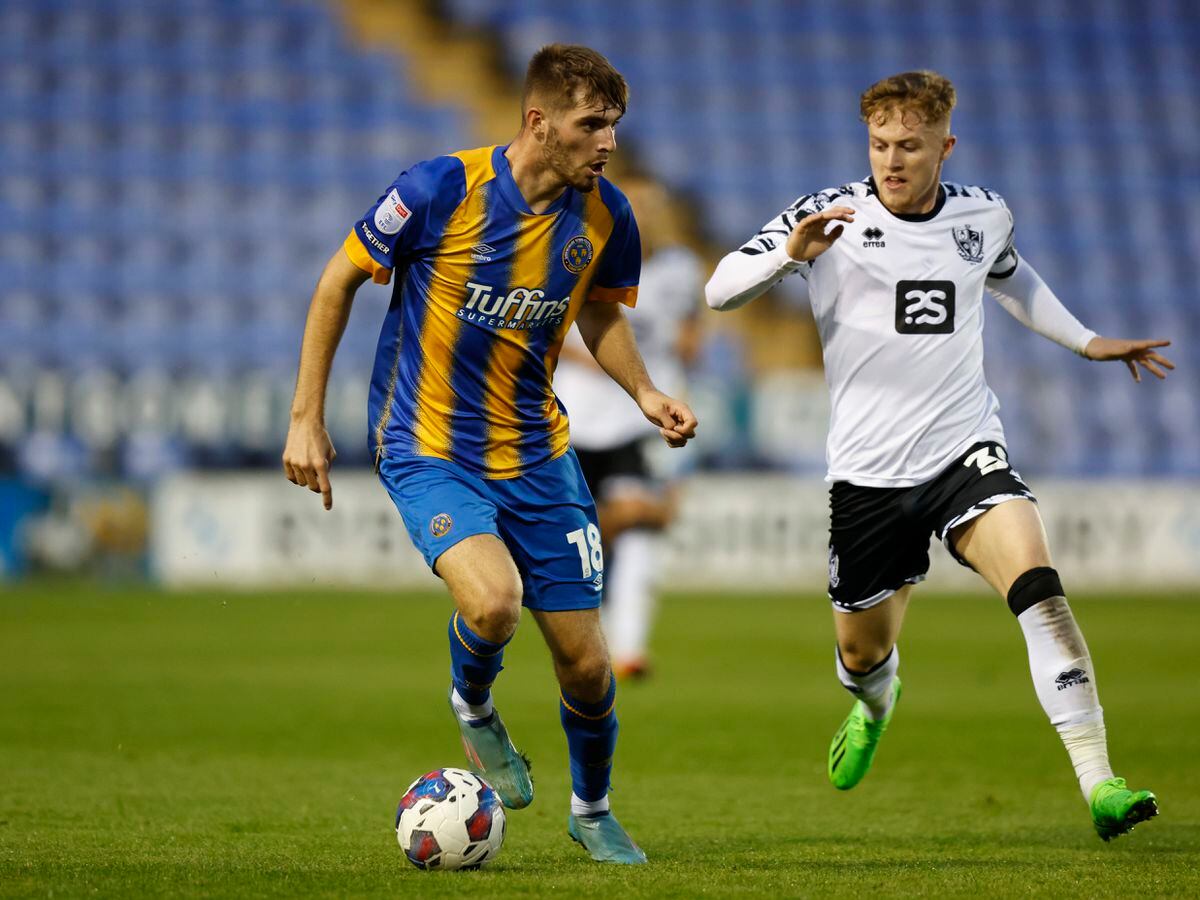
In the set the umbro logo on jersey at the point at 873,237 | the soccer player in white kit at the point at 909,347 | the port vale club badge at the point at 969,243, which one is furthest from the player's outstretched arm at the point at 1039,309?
the umbro logo on jersey at the point at 873,237

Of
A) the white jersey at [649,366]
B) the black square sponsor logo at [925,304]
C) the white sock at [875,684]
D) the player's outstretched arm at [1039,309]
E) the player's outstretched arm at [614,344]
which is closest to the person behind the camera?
the player's outstretched arm at [614,344]

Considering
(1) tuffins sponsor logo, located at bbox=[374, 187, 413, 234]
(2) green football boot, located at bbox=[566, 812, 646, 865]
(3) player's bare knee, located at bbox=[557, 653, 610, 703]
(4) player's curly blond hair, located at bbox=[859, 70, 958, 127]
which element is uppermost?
(4) player's curly blond hair, located at bbox=[859, 70, 958, 127]

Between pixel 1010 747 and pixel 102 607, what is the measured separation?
9247mm

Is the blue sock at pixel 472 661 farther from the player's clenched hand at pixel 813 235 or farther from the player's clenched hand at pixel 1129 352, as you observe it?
the player's clenched hand at pixel 1129 352

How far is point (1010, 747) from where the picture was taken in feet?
25.0

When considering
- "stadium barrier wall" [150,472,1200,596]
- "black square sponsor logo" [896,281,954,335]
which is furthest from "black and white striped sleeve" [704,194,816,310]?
"stadium barrier wall" [150,472,1200,596]

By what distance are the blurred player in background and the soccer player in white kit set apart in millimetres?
4033

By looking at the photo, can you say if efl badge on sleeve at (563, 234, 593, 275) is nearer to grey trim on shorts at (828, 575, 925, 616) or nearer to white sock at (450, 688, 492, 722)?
white sock at (450, 688, 492, 722)

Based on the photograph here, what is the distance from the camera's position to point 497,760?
208 inches

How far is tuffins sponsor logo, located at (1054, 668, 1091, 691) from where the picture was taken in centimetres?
497

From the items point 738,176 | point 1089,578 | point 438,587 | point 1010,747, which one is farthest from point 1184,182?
point 1010,747

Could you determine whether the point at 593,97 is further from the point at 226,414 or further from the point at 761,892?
the point at 226,414

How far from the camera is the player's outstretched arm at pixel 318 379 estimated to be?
4.69m

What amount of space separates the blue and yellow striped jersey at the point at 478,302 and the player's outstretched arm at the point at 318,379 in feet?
0.28
